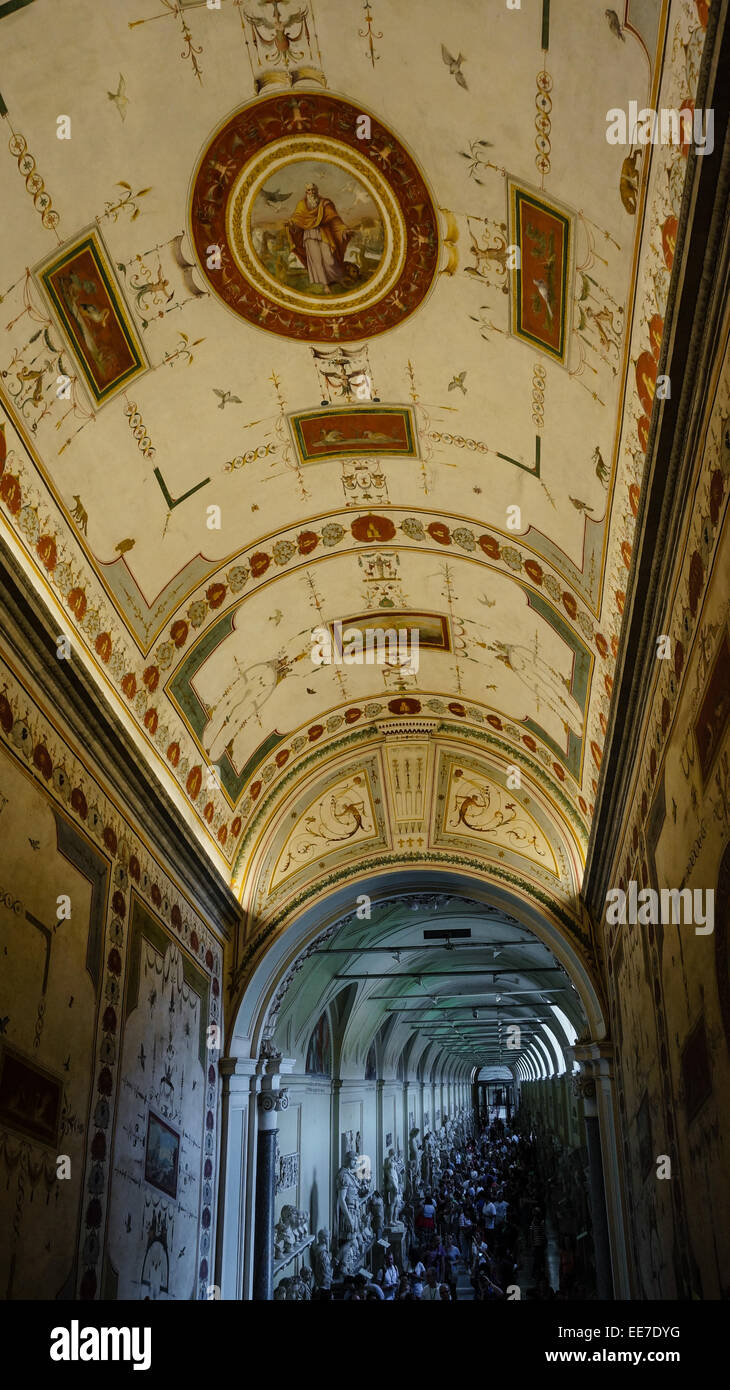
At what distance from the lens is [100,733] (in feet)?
33.7

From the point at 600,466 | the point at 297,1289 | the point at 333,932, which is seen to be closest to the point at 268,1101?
the point at 333,932

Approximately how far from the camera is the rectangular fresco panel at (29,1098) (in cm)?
769

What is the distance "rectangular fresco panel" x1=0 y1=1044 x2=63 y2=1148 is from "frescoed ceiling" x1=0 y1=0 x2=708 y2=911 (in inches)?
147

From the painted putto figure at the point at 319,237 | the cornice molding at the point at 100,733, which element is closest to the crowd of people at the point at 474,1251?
the cornice molding at the point at 100,733

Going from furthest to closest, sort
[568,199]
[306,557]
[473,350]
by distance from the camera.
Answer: [306,557] → [473,350] → [568,199]

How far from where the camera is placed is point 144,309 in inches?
350

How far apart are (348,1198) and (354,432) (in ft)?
60.3

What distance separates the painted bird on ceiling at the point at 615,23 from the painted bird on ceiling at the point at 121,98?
10.8 feet

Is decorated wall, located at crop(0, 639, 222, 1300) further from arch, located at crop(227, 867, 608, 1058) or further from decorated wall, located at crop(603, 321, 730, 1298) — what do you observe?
decorated wall, located at crop(603, 321, 730, 1298)

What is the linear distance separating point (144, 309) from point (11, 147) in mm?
1915

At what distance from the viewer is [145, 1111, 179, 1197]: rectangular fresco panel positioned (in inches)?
444

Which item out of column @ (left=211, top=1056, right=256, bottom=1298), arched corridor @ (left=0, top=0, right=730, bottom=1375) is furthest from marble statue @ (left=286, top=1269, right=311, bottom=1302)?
column @ (left=211, top=1056, right=256, bottom=1298)
